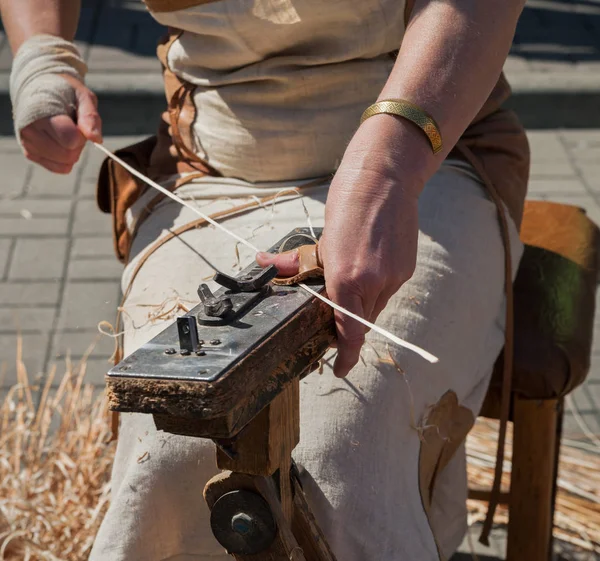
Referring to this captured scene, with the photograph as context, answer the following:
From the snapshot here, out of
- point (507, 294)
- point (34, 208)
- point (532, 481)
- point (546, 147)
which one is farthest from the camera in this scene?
point (546, 147)

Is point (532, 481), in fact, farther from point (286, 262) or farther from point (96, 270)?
point (96, 270)

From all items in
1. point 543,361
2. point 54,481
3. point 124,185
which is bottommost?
point 54,481

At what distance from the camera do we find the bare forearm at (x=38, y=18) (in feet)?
5.18

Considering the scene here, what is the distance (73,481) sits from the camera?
2.16m

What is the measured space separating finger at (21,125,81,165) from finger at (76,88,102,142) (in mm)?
38

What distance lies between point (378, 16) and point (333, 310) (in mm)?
502

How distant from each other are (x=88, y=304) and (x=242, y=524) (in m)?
2.23

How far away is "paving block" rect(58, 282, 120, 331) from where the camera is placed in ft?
9.98

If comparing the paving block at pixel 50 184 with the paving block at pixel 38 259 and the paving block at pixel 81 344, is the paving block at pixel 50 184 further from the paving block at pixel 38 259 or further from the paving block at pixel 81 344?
the paving block at pixel 81 344

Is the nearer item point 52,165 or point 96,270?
point 52,165

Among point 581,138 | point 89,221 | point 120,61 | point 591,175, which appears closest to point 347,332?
point 89,221

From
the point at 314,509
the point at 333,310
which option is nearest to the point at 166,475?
the point at 314,509

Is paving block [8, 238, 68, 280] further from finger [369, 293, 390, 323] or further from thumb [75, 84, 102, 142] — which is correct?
finger [369, 293, 390, 323]

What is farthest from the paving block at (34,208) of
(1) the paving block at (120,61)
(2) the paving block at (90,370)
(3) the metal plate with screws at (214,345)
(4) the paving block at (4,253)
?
(3) the metal plate with screws at (214,345)
